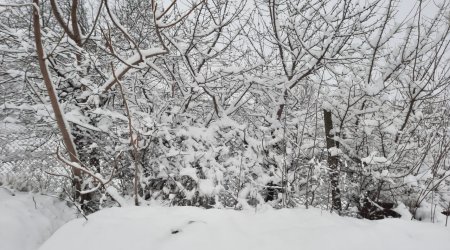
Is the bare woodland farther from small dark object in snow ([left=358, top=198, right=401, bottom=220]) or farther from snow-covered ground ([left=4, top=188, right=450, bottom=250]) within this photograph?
snow-covered ground ([left=4, top=188, right=450, bottom=250])

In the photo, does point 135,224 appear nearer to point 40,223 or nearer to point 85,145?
point 40,223

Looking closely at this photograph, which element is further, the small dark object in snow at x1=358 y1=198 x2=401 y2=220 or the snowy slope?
the small dark object in snow at x1=358 y1=198 x2=401 y2=220

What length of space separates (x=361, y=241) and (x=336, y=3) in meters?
4.71

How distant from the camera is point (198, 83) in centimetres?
454

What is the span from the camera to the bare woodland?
4277 millimetres

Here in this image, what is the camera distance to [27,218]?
4.27 metres

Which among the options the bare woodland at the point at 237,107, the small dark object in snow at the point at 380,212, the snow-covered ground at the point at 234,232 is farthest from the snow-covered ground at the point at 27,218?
the small dark object in snow at the point at 380,212

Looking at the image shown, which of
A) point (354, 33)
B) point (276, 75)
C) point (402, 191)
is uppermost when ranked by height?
point (354, 33)

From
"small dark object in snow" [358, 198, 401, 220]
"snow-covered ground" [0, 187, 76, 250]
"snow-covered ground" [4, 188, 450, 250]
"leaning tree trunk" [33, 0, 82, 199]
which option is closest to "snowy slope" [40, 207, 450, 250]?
"snow-covered ground" [4, 188, 450, 250]

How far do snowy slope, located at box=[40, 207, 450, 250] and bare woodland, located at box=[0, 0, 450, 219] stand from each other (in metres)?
1.94

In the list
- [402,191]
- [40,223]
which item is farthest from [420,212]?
[40,223]

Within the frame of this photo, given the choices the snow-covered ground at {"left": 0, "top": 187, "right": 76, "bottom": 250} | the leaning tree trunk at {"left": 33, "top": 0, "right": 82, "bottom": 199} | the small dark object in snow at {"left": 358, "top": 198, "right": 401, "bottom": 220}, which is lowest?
the snow-covered ground at {"left": 0, "top": 187, "right": 76, "bottom": 250}

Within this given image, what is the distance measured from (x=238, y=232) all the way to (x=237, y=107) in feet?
11.9

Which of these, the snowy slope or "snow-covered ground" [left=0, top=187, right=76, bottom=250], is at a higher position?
the snowy slope
